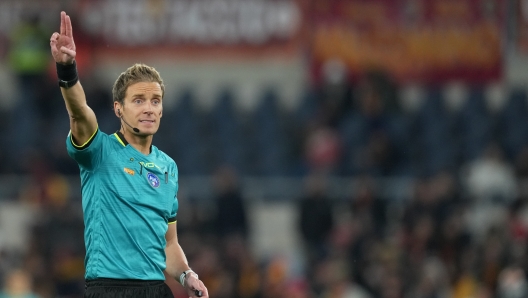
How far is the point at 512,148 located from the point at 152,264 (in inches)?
368

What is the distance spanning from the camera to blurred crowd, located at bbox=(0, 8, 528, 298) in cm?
1205

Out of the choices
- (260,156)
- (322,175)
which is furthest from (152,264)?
(260,156)

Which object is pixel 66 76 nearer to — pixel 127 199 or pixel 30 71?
pixel 127 199

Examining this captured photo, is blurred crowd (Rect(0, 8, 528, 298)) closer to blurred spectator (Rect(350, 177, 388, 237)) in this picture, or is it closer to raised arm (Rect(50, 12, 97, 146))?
blurred spectator (Rect(350, 177, 388, 237))

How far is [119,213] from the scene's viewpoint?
518 centimetres

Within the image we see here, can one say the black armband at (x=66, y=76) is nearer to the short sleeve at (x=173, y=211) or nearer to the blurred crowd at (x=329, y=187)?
the short sleeve at (x=173, y=211)

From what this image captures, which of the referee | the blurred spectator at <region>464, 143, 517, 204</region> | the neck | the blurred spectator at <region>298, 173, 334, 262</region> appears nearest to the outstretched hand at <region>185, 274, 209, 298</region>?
the referee

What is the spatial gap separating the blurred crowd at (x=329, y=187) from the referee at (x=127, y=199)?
6216 millimetres

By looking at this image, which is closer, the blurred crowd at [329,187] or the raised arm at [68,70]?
the raised arm at [68,70]

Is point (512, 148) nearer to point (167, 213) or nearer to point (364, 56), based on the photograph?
point (364, 56)

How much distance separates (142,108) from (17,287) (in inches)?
259

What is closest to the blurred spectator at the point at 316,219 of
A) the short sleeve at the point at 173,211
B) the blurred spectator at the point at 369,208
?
the blurred spectator at the point at 369,208

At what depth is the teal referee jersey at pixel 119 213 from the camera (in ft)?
17.0

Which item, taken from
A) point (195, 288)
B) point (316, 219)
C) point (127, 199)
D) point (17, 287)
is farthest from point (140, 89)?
point (316, 219)
